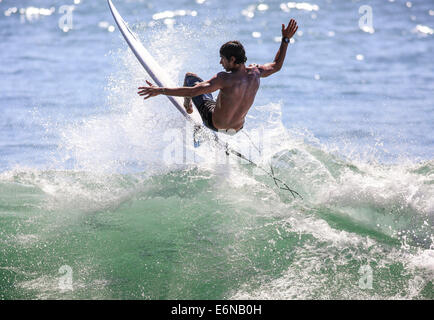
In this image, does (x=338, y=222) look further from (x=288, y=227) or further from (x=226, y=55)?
(x=226, y=55)

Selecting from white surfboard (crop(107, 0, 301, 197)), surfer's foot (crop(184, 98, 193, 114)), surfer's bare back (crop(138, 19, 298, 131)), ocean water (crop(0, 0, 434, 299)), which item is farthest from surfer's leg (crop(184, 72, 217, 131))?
ocean water (crop(0, 0, 434, 299))

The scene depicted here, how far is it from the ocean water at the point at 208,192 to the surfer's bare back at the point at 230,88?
0.73 meters

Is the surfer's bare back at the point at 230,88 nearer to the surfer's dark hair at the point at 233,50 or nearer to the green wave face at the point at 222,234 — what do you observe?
the surfer's dark hair at the point at 233,50

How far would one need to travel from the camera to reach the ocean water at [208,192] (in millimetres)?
4699

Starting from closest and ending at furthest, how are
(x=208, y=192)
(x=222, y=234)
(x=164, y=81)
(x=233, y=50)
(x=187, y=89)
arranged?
1. (x=187, y=89)
2. (x=233, y=50)
3. (x=222, y=234)
4. (x=208, y=192)
5. (x=164, y=81)

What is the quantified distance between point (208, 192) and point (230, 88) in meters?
1.29

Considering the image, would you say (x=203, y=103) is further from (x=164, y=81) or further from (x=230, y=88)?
(x=164, y=81)

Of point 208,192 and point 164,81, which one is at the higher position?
point 164,81

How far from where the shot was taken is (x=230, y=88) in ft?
17.3

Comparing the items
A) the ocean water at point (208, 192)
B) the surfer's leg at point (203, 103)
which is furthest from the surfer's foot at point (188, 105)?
the ocean water at point (208, 192)

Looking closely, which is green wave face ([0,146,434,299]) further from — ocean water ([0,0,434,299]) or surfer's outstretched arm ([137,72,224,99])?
surfer's outstretched arm ([137,72,224,99])

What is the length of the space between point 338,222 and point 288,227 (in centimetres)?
53

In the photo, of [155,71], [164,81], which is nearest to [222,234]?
[164,81]

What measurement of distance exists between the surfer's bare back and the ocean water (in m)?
0.73
